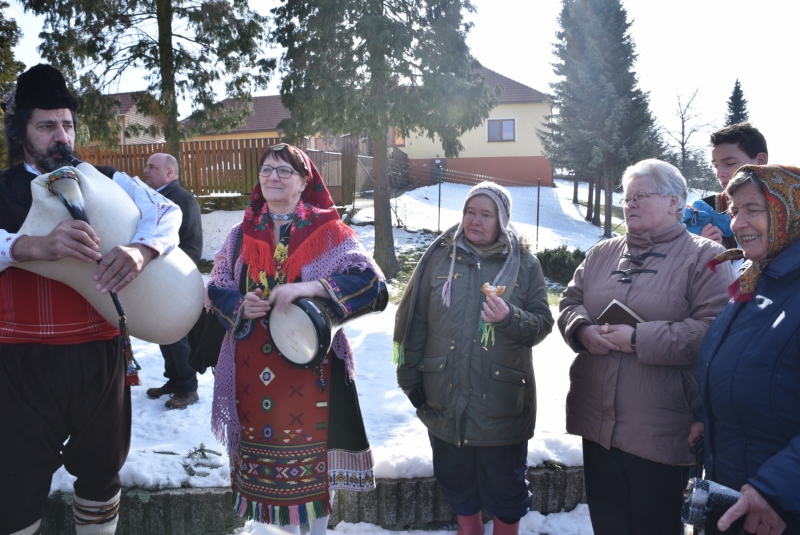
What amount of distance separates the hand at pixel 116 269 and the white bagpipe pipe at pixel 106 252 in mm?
84

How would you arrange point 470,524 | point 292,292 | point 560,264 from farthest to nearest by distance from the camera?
point 560,264 < point 470,524 < point 292,292

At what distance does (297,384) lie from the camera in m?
2.50

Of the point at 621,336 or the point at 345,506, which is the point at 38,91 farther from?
the point at 621,336

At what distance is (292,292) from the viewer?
2316 millimetres

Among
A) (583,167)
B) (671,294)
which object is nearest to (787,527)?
(671,294)

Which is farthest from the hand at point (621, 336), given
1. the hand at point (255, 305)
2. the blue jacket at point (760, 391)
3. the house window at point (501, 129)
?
the house window at point (501, 129)

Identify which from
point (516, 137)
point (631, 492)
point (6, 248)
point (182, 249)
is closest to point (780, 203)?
point (631, 492)

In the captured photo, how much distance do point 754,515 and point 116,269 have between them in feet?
7.41

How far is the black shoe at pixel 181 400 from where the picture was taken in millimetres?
4004

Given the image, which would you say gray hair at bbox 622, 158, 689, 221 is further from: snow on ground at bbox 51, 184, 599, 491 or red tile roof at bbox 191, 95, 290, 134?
red tile roof at bbox 191, 95, 290, 134

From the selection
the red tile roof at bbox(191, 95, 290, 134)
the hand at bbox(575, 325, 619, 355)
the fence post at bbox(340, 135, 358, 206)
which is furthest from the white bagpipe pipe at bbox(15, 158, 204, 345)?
the red tile roof at bbox(191, 95, 290, 134)

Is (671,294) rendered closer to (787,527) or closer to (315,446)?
(787,527)

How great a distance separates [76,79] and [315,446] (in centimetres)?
1193

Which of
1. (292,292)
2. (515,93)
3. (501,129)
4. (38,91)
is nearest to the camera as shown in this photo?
(38,91)
